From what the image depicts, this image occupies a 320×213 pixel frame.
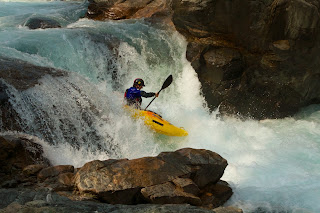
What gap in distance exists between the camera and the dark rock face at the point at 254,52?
8086 millimetres

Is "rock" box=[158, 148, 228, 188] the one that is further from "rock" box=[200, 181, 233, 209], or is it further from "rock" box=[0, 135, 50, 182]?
"rock" box=[0, 135, 50, 182]

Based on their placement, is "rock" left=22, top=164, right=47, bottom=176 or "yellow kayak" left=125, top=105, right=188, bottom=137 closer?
"rock" left=22, top=164, right=47, bottom=176

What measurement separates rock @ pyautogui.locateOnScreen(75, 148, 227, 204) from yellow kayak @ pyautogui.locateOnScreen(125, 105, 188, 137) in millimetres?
2314

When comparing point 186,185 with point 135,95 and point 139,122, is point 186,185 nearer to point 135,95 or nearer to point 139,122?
point 139,122

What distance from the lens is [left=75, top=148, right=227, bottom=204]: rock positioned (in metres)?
3.80

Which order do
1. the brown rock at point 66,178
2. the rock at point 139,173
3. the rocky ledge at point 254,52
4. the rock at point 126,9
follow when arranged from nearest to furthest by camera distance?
the rock at point 139,173, the brown rock at point 66,178, the rocky ledge at point 254,52, the rock at point 126,9

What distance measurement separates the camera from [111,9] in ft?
44.8

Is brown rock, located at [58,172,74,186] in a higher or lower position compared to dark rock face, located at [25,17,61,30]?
lower

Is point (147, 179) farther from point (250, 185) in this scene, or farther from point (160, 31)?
point (160, 31)

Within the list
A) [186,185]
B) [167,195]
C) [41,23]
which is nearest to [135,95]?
[186,185]

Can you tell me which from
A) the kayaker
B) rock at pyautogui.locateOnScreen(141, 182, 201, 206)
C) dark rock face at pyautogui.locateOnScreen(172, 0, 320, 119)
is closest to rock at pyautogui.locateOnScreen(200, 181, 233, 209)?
rock at pyautogui.locateOnScreen(141, 182, 201, 206)

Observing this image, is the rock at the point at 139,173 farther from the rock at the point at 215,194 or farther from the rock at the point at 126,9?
the rock at the point at 126,9

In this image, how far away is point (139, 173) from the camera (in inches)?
161

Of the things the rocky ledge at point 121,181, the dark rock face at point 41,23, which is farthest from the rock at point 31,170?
the dark rock face at point 41,23
